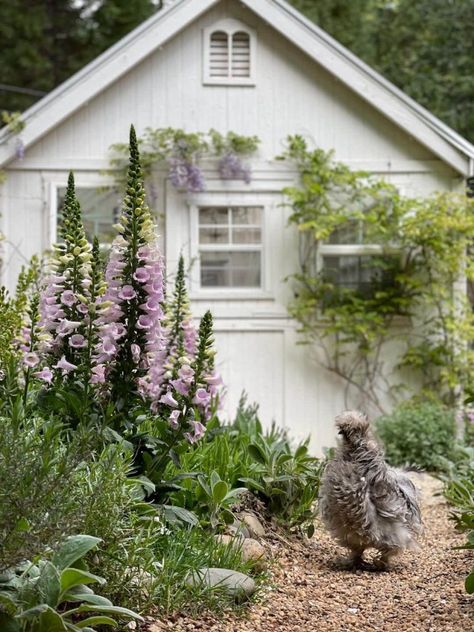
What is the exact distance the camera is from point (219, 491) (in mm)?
5352

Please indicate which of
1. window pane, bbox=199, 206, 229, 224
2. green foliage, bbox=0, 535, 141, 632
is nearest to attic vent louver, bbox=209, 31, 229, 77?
window pane, bbox=199, 206, 229, 224

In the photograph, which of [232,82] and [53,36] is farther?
[53,36]

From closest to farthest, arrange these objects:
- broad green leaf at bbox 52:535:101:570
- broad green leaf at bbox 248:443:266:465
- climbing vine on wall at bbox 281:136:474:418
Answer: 1. broad green leaf at bbox 52:535:101:570
2. broad green leaf at bbox 248:443:266:465
3. climbing vine on wall at bbox 281:136:474:418

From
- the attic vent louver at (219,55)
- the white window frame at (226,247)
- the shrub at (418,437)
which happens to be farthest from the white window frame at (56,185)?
the shrub at (418,437)

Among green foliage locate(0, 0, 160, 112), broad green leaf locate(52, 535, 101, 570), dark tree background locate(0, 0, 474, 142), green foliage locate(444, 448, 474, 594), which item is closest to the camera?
broad green leaf locate(52, 535, 101, 570)

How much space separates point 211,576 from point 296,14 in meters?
7.78

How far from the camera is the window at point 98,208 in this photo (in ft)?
37.8

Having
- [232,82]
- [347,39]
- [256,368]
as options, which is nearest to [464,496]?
[256,368]

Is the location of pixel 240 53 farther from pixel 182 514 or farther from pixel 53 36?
pixel 53 36

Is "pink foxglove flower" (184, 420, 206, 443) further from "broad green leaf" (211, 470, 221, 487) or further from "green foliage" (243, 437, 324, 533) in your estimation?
"green foliage" (243, 437, 324, 533)

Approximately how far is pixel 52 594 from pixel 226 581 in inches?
44.2

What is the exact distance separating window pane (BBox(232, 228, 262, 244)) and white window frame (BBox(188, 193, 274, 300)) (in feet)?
0.15

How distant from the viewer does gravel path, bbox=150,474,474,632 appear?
4.62 meters

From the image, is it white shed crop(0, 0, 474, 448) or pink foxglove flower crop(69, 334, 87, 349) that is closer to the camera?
pink foxglove flower crop(69, 334, 87, 349)
